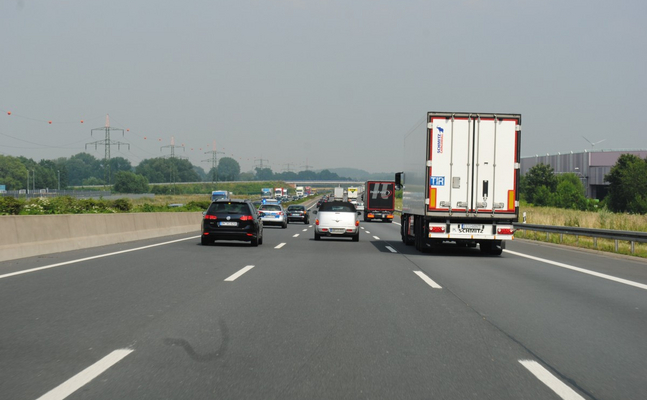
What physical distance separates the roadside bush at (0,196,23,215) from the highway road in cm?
1504

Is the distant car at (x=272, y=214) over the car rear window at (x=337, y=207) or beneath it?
beneath

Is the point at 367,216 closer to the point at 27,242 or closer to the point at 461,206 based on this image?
the point at 461,206

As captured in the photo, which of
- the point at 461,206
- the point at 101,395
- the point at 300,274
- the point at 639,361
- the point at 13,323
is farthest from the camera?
the point at 461,206

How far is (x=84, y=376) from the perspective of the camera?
4.91 metres

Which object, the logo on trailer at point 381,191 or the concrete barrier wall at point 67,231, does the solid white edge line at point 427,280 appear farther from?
the logo on trailer at point 381,191

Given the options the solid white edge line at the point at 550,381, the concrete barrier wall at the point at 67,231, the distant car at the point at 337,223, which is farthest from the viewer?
the distant car at the point at 337,223

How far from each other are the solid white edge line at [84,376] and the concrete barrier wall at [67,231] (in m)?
8.87

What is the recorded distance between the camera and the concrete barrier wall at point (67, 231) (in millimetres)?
13508

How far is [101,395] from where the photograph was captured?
444cm

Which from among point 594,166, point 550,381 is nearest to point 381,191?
point 550,381

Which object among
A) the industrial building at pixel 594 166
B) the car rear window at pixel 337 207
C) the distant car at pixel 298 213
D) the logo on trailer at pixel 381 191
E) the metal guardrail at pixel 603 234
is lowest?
the distant car at pixel 298 213

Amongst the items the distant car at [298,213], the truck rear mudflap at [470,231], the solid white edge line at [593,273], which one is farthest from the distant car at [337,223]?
the distant car at [298,213]

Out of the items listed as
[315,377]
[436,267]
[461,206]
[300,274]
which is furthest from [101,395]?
[461,206]

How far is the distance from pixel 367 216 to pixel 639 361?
44.1 meters
